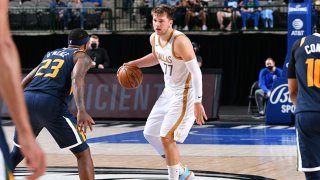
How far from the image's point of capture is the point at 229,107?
917 inches

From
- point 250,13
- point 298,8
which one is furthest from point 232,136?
point 250,13

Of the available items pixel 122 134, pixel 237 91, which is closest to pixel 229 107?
pixel 237 91

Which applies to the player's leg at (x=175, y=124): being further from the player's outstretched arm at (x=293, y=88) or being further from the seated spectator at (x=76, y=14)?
the seated spectator at (x=76, y=14)

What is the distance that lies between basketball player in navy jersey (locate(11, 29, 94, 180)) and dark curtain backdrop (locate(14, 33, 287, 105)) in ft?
49.4

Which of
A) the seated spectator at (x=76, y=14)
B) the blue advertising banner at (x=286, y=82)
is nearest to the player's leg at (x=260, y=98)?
the blue advertising banner at (x=286, y=82)

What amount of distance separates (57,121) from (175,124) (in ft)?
4.47

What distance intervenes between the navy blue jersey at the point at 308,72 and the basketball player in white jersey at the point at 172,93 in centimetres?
195

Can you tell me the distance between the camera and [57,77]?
810cm

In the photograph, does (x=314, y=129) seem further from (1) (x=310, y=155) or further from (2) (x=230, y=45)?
(2) (x=230, y=45)

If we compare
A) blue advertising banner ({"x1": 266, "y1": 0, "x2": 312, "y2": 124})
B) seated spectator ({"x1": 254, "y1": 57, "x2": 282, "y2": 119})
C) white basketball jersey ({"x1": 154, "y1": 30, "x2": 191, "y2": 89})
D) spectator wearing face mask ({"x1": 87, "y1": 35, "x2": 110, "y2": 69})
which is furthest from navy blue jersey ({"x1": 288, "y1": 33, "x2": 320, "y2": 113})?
spectator wearing face mask ({"x1": 87, "y1": 35, "x2": 110, "y2": 69})

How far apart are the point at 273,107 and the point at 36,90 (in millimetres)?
10274

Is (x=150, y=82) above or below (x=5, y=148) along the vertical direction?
below

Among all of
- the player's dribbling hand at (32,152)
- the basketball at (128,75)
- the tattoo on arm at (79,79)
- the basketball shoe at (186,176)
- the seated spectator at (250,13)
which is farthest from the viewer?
the seated spectator at (250,13)

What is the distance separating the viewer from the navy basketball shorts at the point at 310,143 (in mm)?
6332
